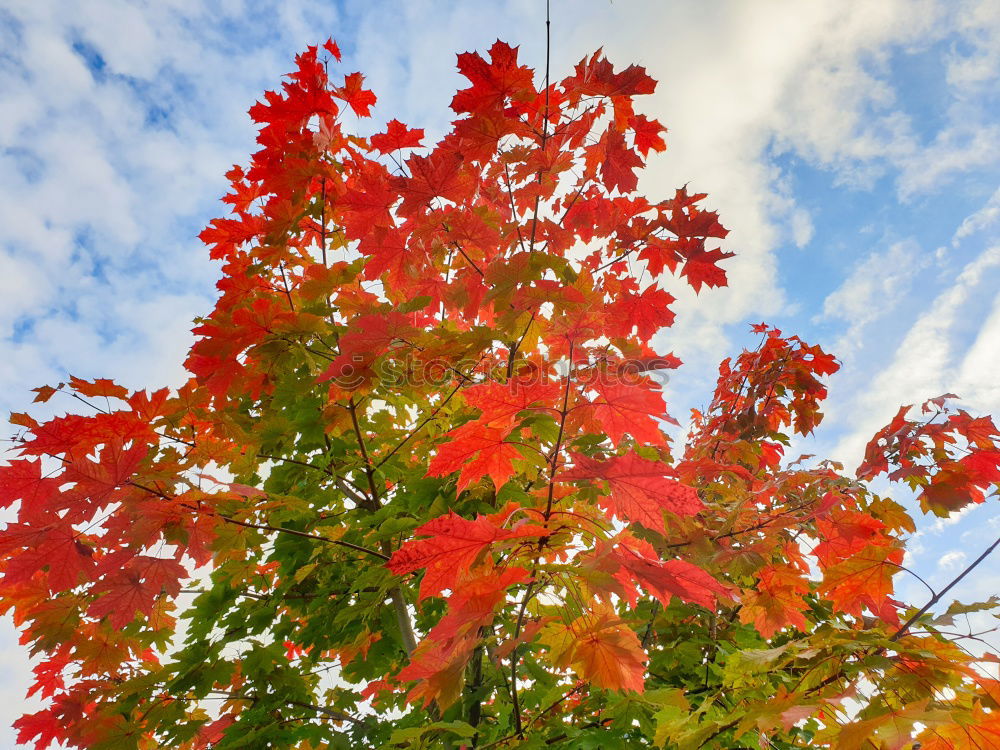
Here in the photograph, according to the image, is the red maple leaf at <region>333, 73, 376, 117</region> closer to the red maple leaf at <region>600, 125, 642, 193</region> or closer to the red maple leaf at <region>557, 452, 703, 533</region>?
the red maple leaf at <region>600, 125, 642, 193</region>

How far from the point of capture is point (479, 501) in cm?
227

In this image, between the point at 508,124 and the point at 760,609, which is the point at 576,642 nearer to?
the point at 760,609

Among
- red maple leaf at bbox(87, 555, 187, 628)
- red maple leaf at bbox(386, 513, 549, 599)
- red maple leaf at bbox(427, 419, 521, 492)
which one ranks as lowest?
red maple leaf at bbox(386, 513, 549, 599)

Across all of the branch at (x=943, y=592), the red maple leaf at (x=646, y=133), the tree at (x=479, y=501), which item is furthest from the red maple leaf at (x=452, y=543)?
the red maple leaf at (x=646, y=133)

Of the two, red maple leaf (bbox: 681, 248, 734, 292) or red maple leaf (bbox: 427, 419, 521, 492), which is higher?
red maple leaf (bbox: 681, 248, 734, 292)

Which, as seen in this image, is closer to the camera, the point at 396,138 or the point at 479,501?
the point at 479,501

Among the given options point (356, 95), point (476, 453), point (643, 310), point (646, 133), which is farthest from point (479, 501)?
point (356, 95)

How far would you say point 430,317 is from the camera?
3.42 m

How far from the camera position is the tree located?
1.46 meters

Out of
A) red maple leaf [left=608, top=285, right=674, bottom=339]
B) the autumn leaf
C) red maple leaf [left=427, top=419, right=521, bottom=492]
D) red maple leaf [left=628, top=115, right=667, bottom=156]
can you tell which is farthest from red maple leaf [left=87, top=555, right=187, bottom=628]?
red maple leaf [left=628, top=115, right=667, bottom=156]

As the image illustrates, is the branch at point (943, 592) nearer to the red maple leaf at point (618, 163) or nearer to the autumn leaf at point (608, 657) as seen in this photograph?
the autumn leaf at point (608, 657)

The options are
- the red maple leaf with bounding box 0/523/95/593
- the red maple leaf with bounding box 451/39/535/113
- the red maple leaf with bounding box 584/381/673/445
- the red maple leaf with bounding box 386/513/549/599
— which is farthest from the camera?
the red maple leaf with bounding box 451/39/535/113

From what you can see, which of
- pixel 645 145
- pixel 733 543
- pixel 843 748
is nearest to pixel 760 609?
pixel 733 543

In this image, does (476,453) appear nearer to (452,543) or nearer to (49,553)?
(452,543)
